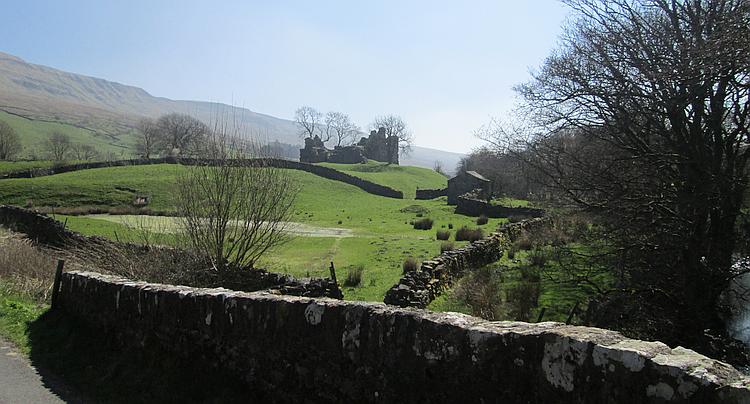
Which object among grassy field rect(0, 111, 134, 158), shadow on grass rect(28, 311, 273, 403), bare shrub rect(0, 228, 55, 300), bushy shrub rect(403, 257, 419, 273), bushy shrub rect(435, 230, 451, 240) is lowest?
bare shrub rect(0, 228, 55, 300)

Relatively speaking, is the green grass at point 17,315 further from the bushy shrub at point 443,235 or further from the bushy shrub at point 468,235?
the bushy shrub at point 443,235

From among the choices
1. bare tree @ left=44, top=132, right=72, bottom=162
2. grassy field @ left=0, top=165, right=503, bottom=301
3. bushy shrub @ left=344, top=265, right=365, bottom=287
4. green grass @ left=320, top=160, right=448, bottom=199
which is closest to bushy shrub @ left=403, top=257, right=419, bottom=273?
grassy field @ left=0, top=165, right=503, bottom=301

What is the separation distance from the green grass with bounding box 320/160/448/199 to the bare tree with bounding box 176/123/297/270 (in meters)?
48.4

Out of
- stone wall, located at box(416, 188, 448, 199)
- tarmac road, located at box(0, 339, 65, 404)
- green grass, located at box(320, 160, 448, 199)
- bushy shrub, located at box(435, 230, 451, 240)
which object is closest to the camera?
tarmac road, located at box(0, 339, 65, 404)

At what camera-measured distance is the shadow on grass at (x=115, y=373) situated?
5617 mm

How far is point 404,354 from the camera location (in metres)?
3.98

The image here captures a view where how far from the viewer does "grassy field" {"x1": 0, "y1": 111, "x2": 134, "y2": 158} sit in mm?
122500

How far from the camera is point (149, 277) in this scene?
11.6m

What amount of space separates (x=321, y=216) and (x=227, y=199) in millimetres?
25387

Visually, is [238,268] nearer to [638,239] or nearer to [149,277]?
[149,277]

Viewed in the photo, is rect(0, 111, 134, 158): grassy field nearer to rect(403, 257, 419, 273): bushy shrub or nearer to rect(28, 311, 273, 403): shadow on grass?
rect(403, 257, 419, 273): bushy shrub

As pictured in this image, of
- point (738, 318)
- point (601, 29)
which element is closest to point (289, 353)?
point (601, 29)

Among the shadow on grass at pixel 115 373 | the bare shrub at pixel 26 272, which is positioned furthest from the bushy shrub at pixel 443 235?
the shadow on grass at pixel 115 373

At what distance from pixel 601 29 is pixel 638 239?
4.58 metres
